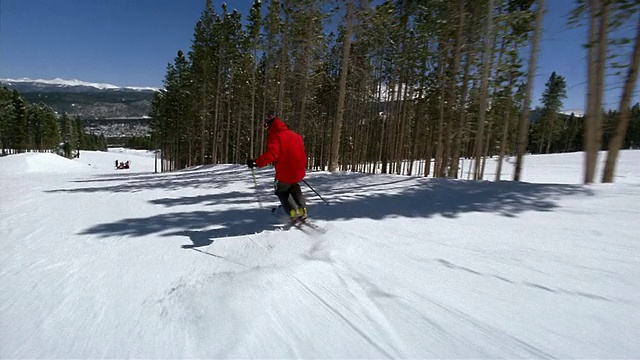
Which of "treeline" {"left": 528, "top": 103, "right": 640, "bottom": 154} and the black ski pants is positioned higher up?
"treeline" {"left": 528, "top": 103, "right": 640, "bottom": 154}

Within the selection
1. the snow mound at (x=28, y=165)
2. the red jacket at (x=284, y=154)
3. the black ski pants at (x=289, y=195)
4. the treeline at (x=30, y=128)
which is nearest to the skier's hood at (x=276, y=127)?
the red jacket at (x=284, y=154)

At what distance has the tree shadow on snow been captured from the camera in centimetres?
481

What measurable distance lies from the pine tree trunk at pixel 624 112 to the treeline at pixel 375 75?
4.1 inches

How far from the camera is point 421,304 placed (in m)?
2.38

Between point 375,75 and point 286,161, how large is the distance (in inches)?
961

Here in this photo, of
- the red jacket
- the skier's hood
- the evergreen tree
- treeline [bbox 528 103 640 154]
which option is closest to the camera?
the red jacket

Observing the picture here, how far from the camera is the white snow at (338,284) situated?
6.49ft

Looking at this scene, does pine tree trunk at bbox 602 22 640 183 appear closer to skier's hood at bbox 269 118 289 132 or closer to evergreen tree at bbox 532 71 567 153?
skier's hood at bbox 269 118 289 132

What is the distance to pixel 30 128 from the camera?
216 feet

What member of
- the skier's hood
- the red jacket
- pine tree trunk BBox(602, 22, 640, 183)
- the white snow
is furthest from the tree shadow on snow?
pine tree trunk BBox(602, 22, 640, 183)

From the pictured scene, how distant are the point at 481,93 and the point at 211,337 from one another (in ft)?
44.0

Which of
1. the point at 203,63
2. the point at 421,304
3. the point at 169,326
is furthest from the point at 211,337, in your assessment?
the point at 203,63

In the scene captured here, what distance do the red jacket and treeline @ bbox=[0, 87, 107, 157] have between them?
71.4m

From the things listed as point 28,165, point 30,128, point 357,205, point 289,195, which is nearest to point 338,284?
point 289,195
